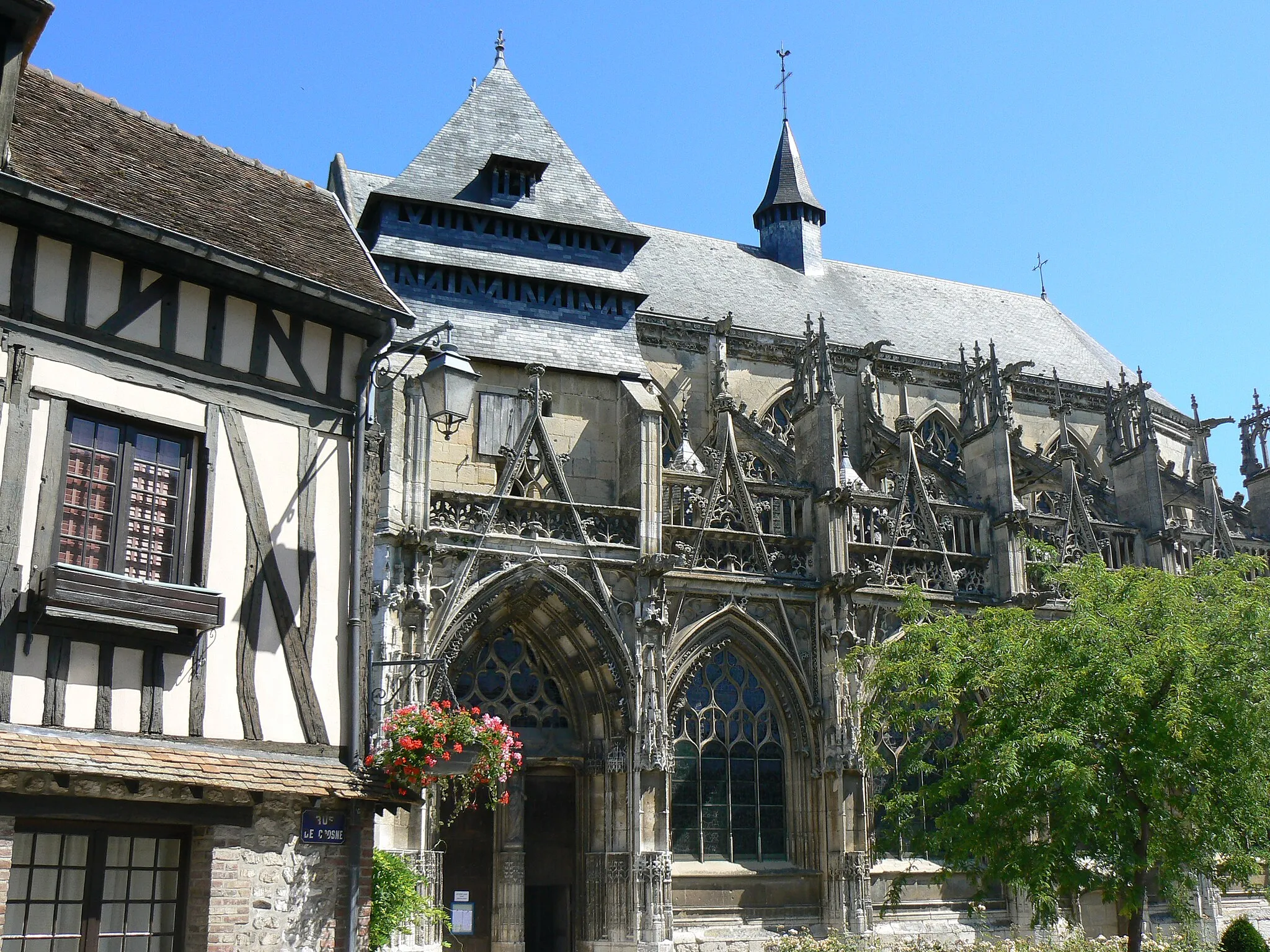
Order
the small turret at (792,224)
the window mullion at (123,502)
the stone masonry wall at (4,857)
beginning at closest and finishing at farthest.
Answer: the stone masonry wall at (4,857), the window mullion at (123,502), the small turret at (792,224)

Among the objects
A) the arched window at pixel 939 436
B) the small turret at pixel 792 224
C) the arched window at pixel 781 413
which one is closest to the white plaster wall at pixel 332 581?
the arched window at pixel 781 413

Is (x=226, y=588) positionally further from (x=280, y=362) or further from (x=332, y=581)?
(x=280, y=362)

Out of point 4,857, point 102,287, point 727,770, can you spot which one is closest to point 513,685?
point 727,770

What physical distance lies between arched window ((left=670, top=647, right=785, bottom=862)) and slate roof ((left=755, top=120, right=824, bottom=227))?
15.3m

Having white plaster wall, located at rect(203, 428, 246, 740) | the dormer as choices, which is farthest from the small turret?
white plaster wall, located at rect(203, 428, 246, 740)

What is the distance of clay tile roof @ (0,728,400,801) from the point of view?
25.8ft

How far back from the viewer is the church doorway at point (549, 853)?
16328 millimetres

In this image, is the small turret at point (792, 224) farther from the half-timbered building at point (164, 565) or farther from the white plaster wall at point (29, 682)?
the white plaster wall at point (29, 682)

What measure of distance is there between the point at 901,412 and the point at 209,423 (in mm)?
17714

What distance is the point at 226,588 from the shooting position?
30.2 feet

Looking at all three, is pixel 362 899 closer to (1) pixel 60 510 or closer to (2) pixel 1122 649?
(1) pixel 60 510

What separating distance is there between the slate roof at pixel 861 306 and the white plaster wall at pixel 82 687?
53.2 ft

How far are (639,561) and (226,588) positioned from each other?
779cm

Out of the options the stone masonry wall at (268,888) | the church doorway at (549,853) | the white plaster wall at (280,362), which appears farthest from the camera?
the church doorway at (549,853)
